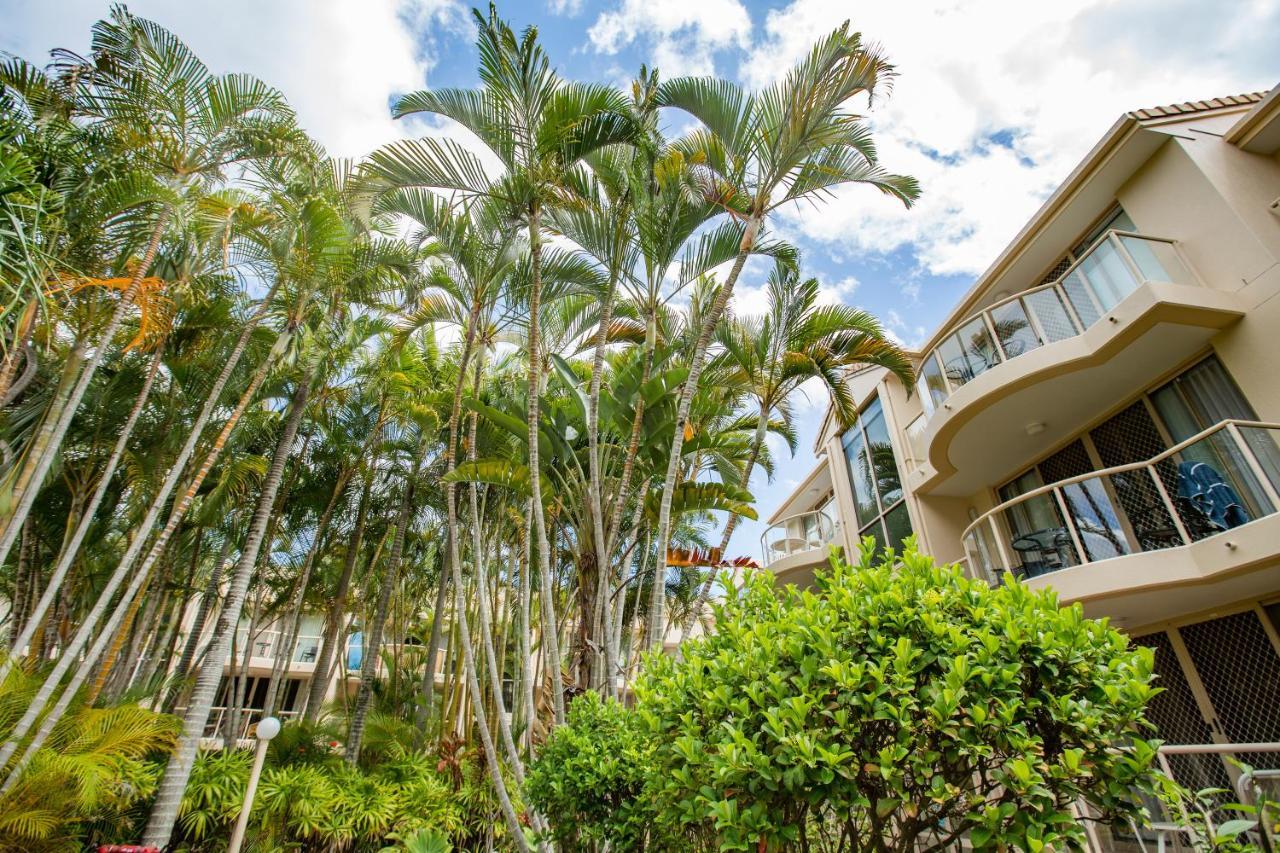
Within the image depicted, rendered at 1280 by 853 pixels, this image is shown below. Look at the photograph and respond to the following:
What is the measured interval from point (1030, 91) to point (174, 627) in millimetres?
16734

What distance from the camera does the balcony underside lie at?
460cm

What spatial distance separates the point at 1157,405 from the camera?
6.64 m

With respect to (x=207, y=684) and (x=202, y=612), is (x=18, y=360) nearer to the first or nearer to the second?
(x=207, y=684)

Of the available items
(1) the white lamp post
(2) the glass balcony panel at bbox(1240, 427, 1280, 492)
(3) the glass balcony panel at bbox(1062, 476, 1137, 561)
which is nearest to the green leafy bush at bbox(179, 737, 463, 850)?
(1) the white lamp post

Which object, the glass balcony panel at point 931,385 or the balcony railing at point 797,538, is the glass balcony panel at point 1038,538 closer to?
the glass balcony panel at point 931,385

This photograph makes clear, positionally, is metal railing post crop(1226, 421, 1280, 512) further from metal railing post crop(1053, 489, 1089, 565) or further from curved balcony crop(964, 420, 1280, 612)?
metal railing post crop(1053, 489, 1089, 565)

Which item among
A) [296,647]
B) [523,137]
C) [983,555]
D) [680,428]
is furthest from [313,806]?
[296,647]

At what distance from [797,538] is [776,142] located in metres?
10.2

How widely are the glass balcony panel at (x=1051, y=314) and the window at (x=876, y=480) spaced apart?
13.8 ft

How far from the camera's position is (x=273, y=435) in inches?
391

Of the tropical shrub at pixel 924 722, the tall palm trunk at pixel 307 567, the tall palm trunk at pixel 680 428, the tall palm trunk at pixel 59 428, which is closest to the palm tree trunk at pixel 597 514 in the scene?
the tall palm trunk at pixel 680 428

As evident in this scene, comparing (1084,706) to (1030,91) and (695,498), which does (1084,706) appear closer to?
(695,498)

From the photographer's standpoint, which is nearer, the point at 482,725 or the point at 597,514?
the point at 482,725

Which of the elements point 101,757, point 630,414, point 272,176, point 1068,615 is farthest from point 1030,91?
point 101,757
